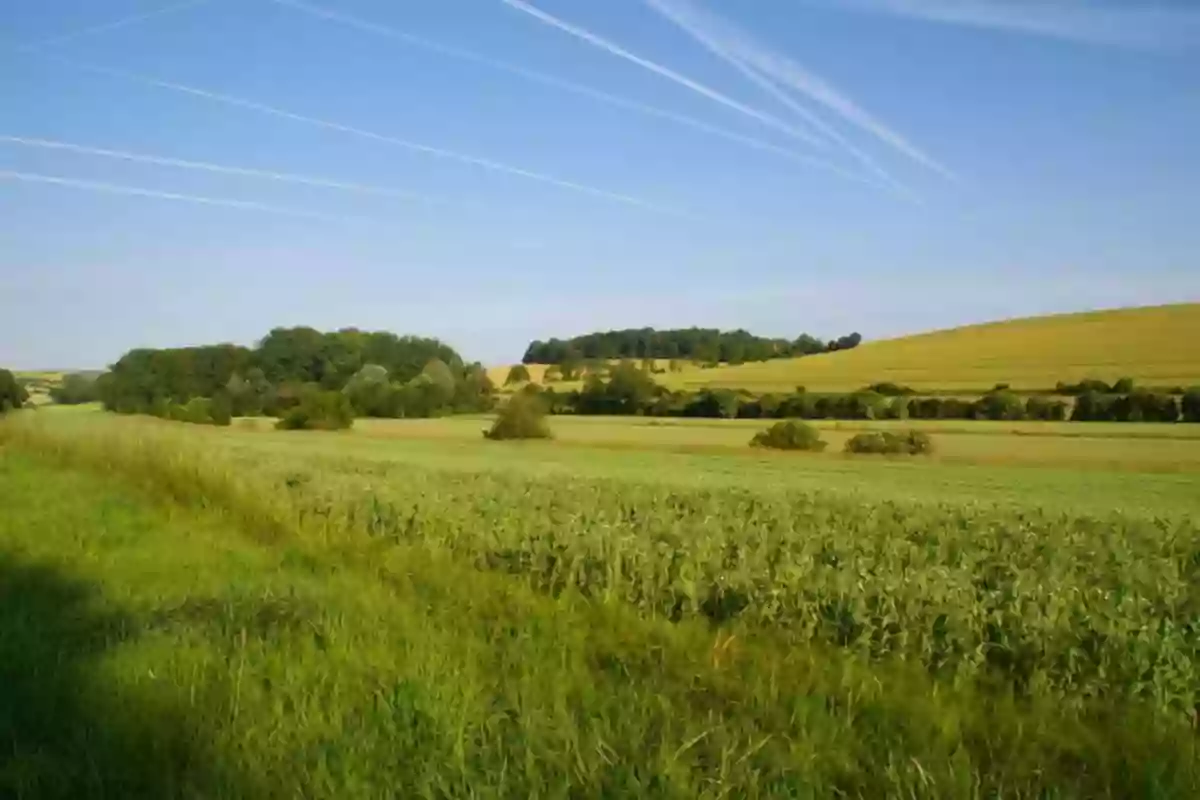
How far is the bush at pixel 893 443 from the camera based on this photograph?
125 feet

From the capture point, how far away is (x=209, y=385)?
40.6m

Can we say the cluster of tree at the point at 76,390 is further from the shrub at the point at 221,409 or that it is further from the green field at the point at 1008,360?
the green field at the point at 1008,360

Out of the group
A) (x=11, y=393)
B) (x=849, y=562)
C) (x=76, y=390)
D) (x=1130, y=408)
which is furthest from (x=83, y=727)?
(x=1130, y=408)

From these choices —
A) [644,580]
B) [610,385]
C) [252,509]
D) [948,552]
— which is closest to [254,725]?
[644,580]

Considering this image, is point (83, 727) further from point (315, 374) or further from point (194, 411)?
point (315, 374)

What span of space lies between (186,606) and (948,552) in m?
8.08

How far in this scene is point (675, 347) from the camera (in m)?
62.9

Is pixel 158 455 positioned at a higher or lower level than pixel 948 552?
higher

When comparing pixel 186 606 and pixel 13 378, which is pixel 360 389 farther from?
pixel 186 606

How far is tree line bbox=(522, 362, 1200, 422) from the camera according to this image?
42844mm

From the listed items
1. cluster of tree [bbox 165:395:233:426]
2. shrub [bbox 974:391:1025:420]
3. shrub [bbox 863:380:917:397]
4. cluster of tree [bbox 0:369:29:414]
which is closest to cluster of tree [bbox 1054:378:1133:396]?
shrub [bbox 974:391:1025:420]

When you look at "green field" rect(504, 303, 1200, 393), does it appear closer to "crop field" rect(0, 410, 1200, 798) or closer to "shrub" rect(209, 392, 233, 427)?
"shrub" rect(209, 392, 233, 427)

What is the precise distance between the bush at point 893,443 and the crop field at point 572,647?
2407 centimetres

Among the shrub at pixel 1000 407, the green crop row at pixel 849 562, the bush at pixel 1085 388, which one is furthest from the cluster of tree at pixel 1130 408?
the green crop row at pixel 849 562
